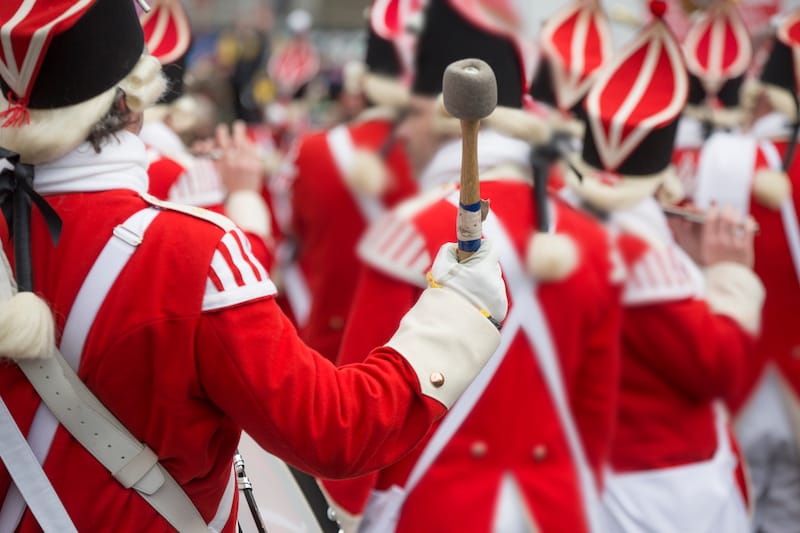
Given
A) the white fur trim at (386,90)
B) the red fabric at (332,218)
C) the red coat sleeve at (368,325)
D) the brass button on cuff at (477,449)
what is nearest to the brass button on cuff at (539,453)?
the brass button on cuff at (477,449)

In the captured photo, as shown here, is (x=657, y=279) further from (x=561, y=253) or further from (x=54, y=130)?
(x=54, y=130)

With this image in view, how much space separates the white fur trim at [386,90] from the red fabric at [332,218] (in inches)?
Answer: 4.3

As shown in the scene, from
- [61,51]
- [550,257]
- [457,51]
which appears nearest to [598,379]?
[550,257]

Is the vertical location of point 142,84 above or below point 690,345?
above

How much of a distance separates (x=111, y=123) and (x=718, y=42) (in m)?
3.95

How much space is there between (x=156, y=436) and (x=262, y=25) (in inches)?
662

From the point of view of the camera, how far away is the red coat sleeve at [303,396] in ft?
5.28

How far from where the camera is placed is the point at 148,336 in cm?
161

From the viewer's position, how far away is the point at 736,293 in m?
3.14

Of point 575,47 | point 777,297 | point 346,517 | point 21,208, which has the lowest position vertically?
point 777,297

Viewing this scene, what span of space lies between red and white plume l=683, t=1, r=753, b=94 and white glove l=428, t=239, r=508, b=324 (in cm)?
357

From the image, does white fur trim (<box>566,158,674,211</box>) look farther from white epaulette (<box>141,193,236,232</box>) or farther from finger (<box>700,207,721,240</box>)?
white epaulette (<box>141,193,236,232</box>)

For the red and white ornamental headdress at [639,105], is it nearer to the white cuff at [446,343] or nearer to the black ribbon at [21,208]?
the white cuff at [446,343]

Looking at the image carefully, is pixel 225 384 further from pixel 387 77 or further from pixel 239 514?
pixel 387 77
